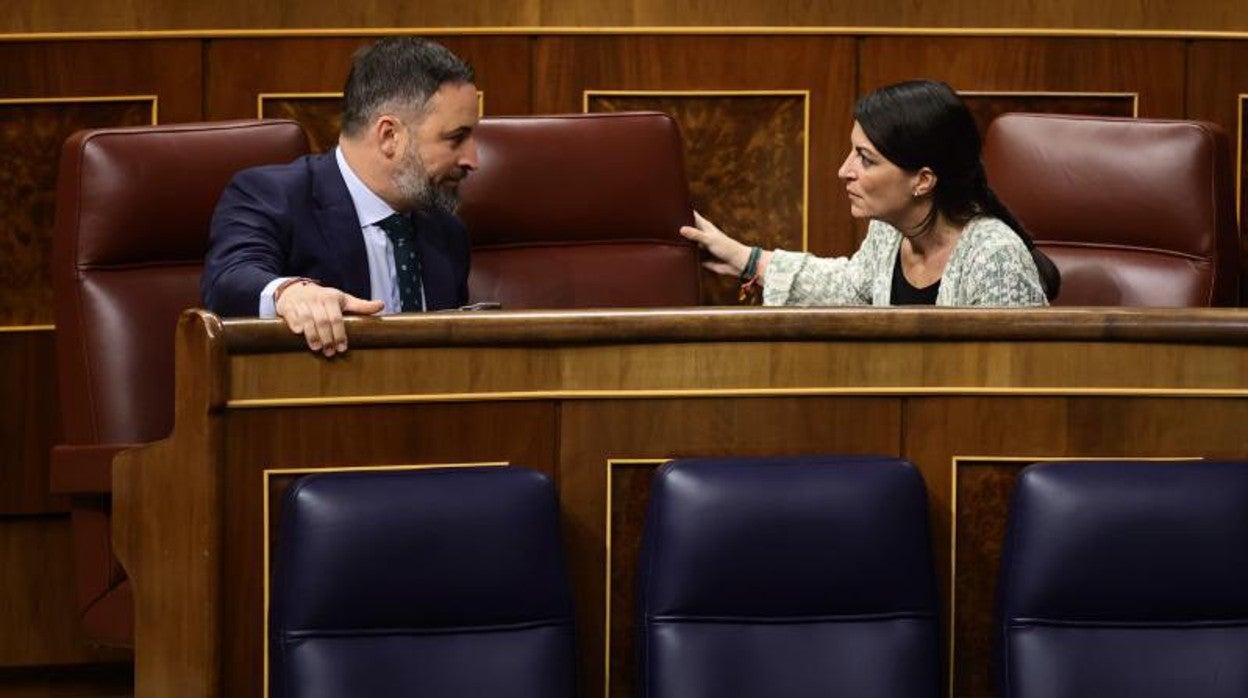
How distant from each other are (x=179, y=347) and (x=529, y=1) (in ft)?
1.92

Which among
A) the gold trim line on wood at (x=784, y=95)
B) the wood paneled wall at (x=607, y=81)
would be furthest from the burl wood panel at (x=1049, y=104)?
the gold trim line on wood at (x=784, y=95)

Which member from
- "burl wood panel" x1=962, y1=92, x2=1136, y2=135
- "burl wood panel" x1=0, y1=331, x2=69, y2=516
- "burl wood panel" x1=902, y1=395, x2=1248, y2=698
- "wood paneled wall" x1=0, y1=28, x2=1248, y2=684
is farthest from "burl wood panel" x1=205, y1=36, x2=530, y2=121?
"burl wood panel" x1=902, y1=395, x2=1248, y2=698

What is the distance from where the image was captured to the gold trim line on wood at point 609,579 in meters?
0.81

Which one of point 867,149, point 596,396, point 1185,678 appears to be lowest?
point 1185,678

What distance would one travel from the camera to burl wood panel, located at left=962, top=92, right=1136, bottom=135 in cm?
129

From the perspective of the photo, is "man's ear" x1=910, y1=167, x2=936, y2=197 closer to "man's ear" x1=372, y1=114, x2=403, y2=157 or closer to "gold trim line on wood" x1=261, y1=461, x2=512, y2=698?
"man's ear" x1=372, y1=114, x2=403, y2=157

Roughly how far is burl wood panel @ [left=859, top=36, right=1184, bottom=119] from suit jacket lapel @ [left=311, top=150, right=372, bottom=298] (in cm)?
45

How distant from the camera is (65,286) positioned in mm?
986

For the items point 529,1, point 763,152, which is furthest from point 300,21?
point 763,152

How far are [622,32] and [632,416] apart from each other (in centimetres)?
51

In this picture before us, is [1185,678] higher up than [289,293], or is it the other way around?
[289,293]

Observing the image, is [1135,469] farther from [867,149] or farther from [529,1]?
[529,1]

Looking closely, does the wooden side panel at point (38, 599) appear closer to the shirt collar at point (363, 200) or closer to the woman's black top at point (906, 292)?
the shirt collar at point (363, 200)

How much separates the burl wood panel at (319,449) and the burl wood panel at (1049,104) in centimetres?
58
